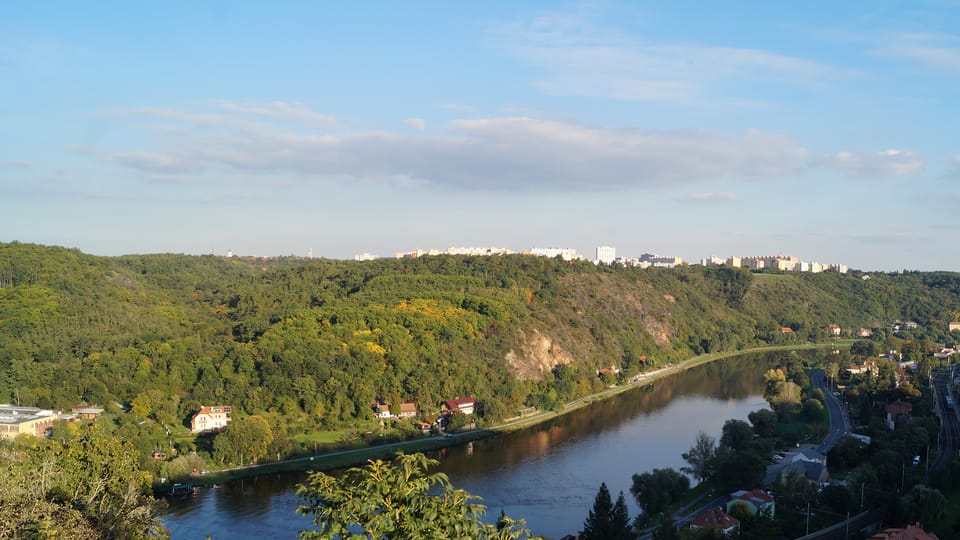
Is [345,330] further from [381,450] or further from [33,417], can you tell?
[33,417]

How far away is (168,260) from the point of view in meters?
60.6

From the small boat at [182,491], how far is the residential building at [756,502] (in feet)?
43.7

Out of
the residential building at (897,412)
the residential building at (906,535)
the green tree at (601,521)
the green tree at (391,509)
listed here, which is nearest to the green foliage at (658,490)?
the green tree at (601,521)

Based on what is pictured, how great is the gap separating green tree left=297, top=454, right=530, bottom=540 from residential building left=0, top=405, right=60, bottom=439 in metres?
21.0

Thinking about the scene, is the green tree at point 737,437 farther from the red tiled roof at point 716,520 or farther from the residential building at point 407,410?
the residential building at point 407,410

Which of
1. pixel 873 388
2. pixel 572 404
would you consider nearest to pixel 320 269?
pixel 572 404

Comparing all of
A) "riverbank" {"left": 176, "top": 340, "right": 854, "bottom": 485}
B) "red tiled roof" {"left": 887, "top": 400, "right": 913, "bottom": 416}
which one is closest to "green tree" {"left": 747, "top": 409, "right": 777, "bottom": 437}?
"red tiled roof" {"left": 887, "top": 400, "right": 913, "bottom": 416}

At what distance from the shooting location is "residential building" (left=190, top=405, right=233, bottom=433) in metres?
24.0

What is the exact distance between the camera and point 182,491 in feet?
61.1

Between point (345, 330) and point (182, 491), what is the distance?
12.9 metres

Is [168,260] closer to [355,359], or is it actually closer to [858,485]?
[355,359]

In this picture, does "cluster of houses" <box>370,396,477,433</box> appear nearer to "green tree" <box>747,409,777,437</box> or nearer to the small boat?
the small boat

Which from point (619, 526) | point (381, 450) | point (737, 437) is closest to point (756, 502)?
point (619, 526)

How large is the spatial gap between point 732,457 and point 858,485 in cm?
283
